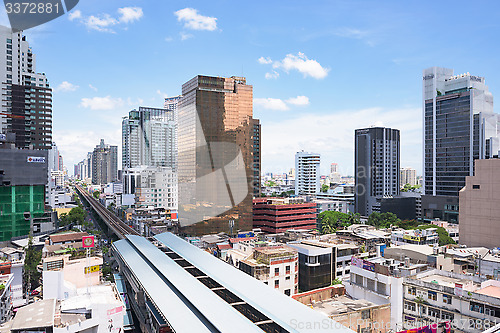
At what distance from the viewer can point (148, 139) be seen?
7738 centimetres

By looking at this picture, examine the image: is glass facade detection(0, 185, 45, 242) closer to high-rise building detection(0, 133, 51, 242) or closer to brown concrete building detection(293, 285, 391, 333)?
high-rise building detection(0, 133, 51, 242)

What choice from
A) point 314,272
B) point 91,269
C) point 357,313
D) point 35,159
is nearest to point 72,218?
point 35,159

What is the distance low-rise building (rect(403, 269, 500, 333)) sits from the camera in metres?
10.3

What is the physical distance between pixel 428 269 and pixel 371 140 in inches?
1497

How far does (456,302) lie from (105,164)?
102m

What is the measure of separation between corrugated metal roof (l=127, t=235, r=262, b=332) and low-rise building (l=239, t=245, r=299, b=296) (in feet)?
8.97

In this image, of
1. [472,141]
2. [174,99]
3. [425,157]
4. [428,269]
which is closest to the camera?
[428,269]

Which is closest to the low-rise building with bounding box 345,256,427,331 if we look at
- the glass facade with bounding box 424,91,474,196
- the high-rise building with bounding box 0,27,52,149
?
the glass facade with bounding box 424,91,474,196

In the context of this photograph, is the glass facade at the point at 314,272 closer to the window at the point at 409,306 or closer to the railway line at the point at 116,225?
the window at the point at 409,306

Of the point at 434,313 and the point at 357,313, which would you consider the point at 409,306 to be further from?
the point at 357,313

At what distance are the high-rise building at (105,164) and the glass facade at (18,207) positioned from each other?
75.7 metres

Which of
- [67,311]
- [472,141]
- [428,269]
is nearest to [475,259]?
[428,269]

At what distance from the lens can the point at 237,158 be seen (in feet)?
113

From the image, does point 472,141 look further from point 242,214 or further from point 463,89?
point 242,214
